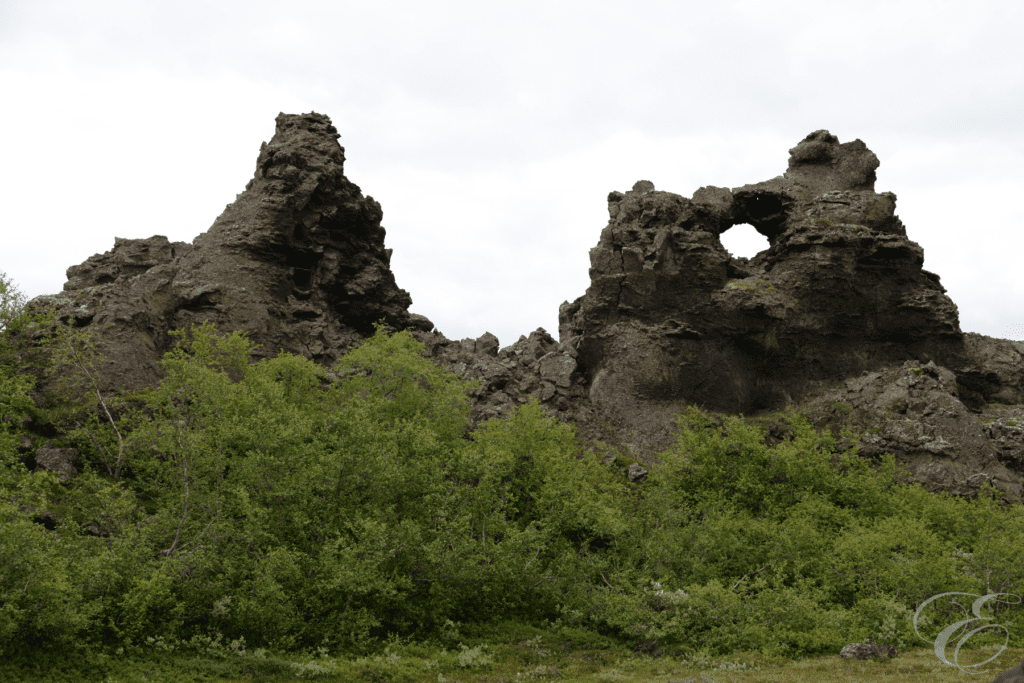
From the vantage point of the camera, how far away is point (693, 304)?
2350 inches

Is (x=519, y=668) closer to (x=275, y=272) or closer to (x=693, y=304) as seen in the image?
(x=693, y=304)

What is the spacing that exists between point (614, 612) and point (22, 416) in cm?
3260

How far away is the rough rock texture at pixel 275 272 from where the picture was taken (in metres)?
52.8

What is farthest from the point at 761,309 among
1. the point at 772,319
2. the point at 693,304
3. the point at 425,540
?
the point at 425,540

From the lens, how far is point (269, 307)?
197 ft

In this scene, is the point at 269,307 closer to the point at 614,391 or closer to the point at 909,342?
the point at 614,391

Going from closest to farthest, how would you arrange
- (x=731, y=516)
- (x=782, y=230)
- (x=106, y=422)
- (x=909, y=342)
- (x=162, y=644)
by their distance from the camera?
(x=162, y=644) → (x=731, y=516) → (x=106, y=422) → (x=909, y=342) → (x=782, y=230)

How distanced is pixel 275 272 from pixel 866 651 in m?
53.2

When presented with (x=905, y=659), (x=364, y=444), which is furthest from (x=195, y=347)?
(x=905, y=659)

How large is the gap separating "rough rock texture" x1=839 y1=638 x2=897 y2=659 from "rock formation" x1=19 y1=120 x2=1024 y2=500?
28494mm

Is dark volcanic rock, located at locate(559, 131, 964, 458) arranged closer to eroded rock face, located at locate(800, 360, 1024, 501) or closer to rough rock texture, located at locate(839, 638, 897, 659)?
eroded rock face, located at locate(800, 360, 1024, 501)

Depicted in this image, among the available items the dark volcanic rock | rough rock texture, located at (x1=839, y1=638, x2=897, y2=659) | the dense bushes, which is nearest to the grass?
rough rock texture, located at (x1=839, y1=638, x2=897, y2=659)

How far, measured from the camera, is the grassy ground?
21.2m

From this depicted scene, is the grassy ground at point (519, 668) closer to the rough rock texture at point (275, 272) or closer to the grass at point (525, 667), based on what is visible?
the grass at point (525, 667)
